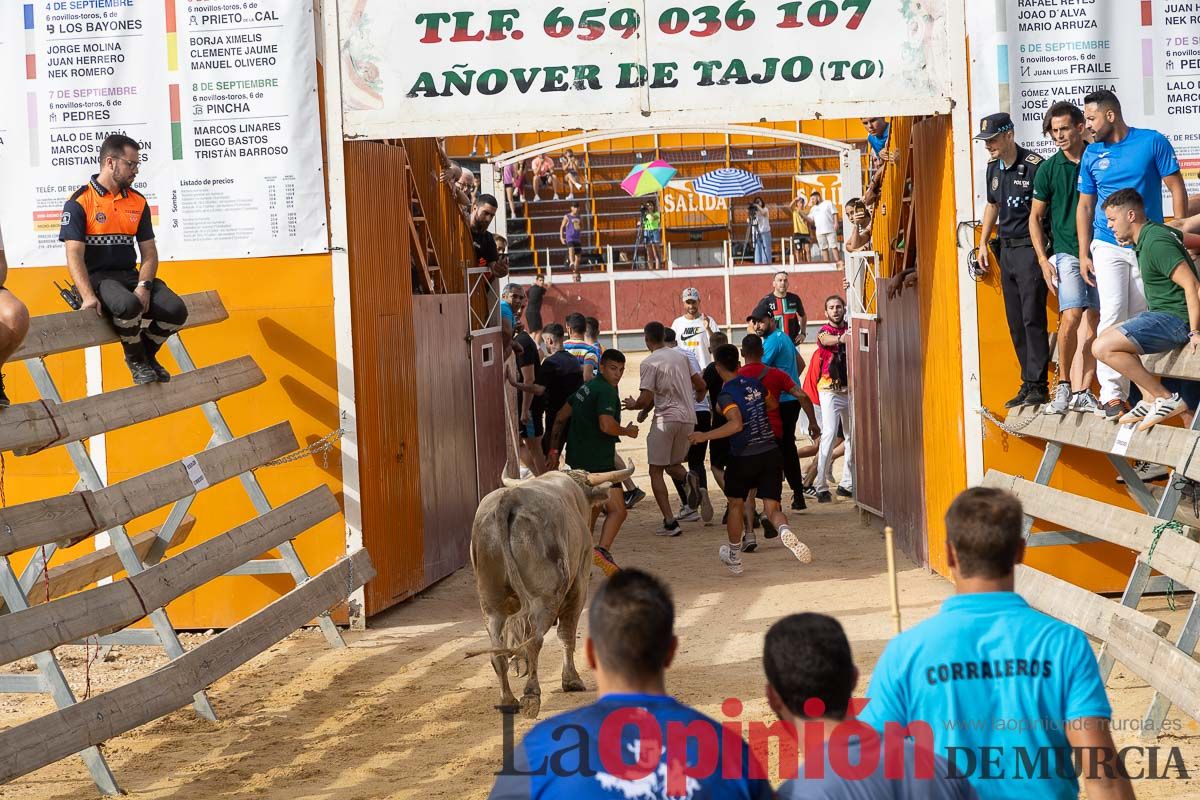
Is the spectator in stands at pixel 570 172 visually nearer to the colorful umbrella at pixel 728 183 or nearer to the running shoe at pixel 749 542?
the colorful umbrella at pixel 728 183

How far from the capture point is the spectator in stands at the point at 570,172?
3375 centimetres

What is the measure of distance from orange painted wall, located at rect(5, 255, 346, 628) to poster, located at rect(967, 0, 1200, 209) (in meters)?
4.86

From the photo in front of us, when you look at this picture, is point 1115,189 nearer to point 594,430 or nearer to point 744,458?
point 744,458

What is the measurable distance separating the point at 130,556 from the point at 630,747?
5247mm

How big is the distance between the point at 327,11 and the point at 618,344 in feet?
70.5

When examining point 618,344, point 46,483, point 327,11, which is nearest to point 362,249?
point 327,11

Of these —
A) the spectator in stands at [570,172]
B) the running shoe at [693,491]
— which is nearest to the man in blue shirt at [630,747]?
the running shoe at [693,491]

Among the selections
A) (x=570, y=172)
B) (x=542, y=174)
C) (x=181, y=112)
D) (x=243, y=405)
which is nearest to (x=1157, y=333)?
(x=243, y=405)

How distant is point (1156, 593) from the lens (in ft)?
31.6

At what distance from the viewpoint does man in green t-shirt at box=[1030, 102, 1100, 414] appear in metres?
8.37

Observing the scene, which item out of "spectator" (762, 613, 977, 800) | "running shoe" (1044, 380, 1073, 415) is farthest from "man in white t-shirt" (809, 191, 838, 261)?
"spectator" (762, 613, 977, 800)

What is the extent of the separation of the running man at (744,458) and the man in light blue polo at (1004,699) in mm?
7963

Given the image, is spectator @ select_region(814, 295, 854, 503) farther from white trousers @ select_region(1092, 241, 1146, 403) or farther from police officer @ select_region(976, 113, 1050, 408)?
white trousers @ select_region(1092, 241, 1146, 403)

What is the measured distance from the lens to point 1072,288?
332 inches
